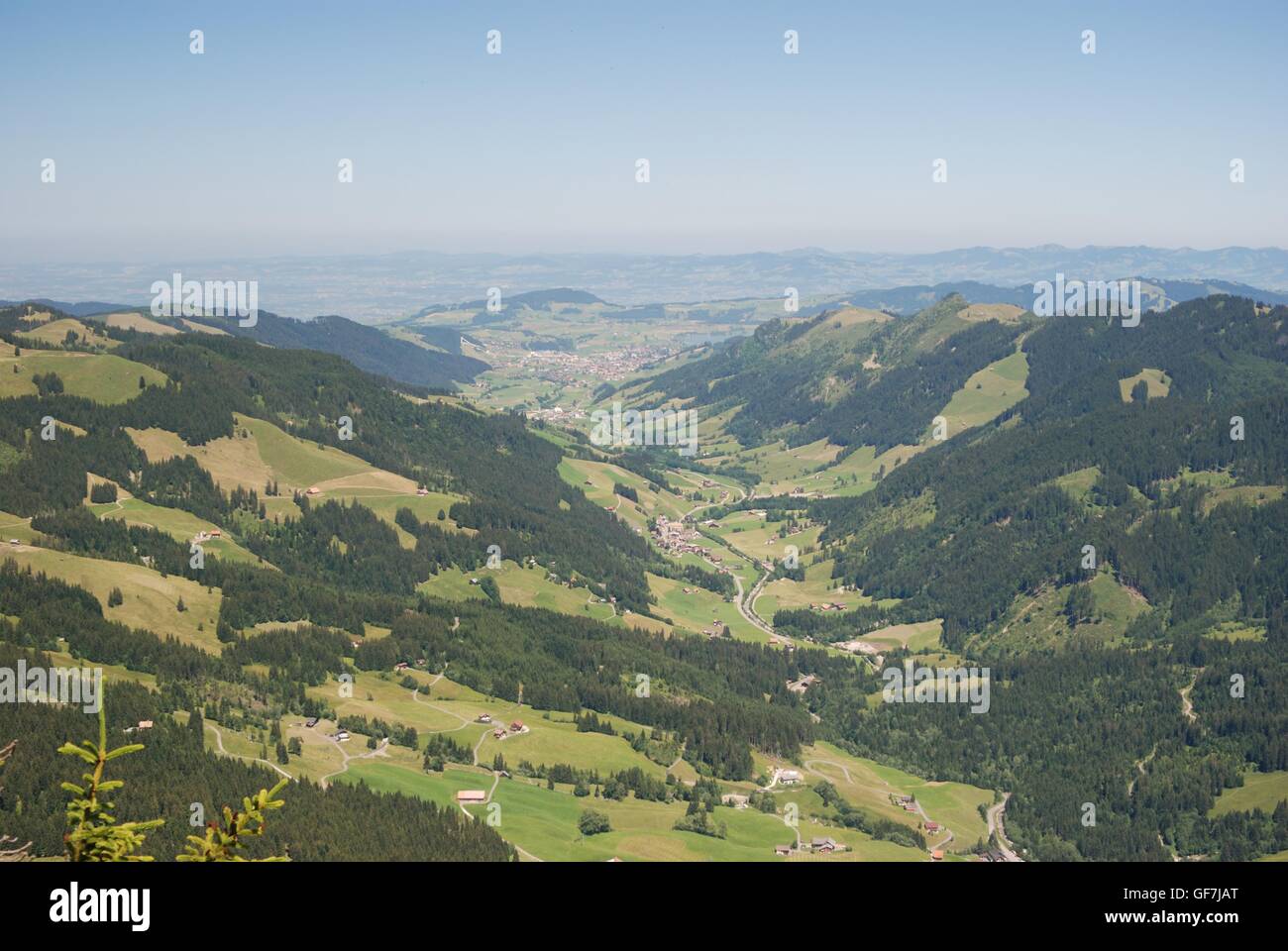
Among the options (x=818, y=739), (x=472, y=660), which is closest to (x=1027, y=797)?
(x=818, y=739)

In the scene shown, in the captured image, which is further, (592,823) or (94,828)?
(592,823)

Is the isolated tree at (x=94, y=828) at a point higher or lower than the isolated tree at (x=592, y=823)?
higher

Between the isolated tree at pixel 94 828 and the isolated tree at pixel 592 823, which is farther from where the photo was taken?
the isolated tree at pixel 592 823

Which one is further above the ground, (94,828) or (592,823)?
(94,828)

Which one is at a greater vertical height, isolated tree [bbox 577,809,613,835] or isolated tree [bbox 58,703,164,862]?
isolated tree [bbox 58,703,164,862]

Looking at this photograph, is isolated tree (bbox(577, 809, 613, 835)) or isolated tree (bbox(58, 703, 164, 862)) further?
isolated tree (bbox(577, 809, 613, 835))

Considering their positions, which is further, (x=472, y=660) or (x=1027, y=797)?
(x=472, y=660)
